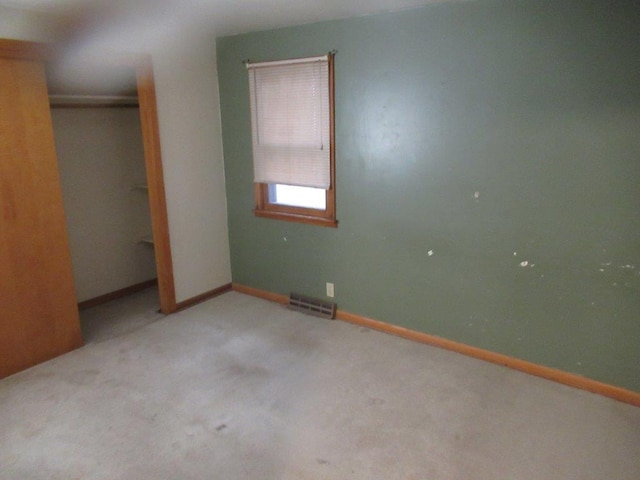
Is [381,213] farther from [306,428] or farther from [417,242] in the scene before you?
[306,428]

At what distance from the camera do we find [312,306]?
3.73 meters

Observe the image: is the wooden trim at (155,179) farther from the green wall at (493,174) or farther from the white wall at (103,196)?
the green wall at (493,174)

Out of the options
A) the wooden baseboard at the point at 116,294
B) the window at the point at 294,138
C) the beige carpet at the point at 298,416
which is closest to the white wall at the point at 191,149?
the window at the point at 294,138

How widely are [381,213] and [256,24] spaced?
1627 mm

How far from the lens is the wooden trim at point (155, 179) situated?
3352 millimetres

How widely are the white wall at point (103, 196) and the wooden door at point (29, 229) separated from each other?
0.87 m

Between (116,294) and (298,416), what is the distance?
8.13 ft

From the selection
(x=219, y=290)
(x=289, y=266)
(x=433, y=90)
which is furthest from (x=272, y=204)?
(x=433, y=90)

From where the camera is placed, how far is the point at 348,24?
122 inches

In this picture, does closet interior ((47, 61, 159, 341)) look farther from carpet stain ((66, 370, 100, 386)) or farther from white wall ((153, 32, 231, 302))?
carpet stain ((66, 370, 100, 386))

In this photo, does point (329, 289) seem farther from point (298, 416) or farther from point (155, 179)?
point (155, 179)

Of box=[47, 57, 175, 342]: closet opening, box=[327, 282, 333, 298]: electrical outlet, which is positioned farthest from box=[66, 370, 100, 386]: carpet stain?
box=[327, 282, 333, 298]: electrical outlet

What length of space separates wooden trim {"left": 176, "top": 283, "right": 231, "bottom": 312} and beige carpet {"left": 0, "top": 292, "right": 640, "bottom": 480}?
60cm

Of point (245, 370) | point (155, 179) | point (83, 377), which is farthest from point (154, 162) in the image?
point (245, 370)
